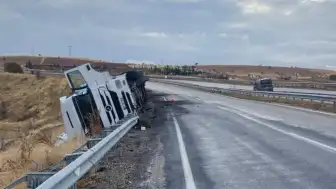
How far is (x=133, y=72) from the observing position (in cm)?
3266

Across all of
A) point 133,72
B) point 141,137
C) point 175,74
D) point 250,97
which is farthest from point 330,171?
point 175,74

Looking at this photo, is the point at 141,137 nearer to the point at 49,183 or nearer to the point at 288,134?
the point at 288,134

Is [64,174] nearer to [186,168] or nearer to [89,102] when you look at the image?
[186,168]

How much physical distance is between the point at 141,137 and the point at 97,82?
371 cm

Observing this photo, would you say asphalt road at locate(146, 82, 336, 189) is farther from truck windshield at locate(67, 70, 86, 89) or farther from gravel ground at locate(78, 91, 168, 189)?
truck windshield at locate(67, 70, 86, 89)

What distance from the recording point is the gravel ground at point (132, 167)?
32.7 feet

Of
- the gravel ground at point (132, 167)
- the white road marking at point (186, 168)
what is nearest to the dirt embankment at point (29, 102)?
the gravel ground at point (132, 167)

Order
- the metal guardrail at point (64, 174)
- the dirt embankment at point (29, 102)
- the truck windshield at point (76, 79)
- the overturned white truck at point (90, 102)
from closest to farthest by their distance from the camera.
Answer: the metal guardrail at point (64, 174) → the overturned white truck at point (90, 102) → the truck windshield at point (76, 79) → the dirt embankment at point (29, 102)

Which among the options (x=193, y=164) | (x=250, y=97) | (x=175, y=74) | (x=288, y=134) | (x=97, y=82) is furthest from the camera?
(x=175, y=74)

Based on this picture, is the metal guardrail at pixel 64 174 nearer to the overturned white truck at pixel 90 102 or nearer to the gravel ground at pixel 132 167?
the gravel ground at pixel 132 167

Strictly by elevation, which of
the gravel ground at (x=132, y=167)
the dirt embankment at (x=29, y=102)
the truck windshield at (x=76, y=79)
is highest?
the truck windshield at (x=76, y=79)

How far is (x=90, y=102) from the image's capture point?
19.8m

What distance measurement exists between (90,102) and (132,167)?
26.6 ft

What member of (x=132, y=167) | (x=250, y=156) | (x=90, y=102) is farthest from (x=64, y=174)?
(x=90, y=102)
